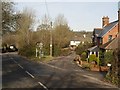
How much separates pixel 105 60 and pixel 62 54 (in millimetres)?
40415

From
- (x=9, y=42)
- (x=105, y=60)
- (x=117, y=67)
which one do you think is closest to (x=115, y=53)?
(x=117, y=67)

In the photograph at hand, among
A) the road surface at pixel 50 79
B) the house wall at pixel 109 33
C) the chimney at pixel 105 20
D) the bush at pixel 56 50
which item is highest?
the chimney at pixel 105 20

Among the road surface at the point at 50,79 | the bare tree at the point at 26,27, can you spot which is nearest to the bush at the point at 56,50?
the bare tree at the point at 26,27

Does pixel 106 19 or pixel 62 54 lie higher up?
pixel 106 19

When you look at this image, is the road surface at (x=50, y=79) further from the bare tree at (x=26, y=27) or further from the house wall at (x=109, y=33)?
the bare tree at (x=26, y=27)

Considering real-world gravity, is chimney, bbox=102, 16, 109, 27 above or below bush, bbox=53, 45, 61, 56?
above

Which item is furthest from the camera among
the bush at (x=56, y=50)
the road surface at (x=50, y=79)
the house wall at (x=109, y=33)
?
the bush at (x=56, y=50)

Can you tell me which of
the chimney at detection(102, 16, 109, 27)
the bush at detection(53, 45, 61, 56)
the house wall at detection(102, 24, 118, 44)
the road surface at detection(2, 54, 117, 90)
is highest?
the chimney at detection(102, 16, 109, 27)

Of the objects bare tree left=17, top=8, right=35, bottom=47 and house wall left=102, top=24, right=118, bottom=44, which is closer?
house wall left=102, top=24, right=118, bottom=44

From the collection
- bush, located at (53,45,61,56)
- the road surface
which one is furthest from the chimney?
the road surface

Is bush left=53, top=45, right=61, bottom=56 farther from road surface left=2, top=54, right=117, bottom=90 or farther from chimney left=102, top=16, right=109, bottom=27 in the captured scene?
road surface left=2, top=54, right=117, bottom=90

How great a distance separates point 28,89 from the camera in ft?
→ 53.3

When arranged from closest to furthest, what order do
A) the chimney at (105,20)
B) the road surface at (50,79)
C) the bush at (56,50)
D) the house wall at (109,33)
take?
the road surface at (50,79), the house wall at (109,33), the chimney at (105,20), the bush at (56,50)

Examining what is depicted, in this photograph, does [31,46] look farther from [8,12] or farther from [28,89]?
[28,89]
